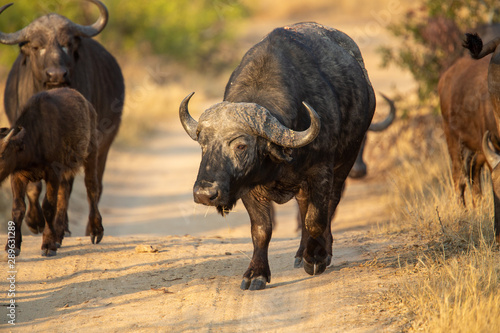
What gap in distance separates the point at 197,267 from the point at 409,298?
2.20 metres

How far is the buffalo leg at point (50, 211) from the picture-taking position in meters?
6.73

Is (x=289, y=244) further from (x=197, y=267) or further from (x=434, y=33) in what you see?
(x=434, y=33)

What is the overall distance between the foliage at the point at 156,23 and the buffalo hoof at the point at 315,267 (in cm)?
1119

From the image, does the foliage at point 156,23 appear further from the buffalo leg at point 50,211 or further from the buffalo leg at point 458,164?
the buffalo leg at point 458,164

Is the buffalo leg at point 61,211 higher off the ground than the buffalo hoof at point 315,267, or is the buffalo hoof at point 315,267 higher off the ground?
the buffalo leg at point 61,211

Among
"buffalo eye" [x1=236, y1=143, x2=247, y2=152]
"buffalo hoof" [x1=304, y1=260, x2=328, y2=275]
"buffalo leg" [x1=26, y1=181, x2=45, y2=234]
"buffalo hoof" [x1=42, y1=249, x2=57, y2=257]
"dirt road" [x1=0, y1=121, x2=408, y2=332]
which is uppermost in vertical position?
"buffalo eye" [x1=236, y1=143, x2=247, y2=152]

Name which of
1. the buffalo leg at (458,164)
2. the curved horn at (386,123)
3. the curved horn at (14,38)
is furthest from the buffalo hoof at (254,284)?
the curved horn at (14,38)

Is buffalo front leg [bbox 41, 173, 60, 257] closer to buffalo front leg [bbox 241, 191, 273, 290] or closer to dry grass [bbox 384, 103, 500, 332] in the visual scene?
buffalo front leg [bbox 241, 191, 273, 290]

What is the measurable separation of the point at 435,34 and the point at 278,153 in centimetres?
688

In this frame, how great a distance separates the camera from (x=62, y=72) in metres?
7.84

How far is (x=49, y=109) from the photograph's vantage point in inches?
268

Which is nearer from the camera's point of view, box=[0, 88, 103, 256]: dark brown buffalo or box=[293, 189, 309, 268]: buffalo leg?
box=[293, 189, 309, 268]: buffalo leg

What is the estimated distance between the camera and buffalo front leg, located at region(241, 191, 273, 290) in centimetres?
560

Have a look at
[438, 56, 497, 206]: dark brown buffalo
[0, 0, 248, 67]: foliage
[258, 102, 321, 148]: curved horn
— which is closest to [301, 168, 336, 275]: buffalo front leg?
[258, 102, 321, 148]: curved horn
